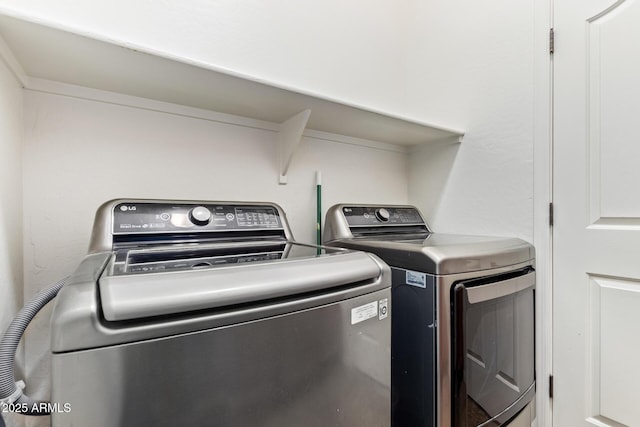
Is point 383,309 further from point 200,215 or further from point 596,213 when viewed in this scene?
point 596,213

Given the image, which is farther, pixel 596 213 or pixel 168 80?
pixel 596 213

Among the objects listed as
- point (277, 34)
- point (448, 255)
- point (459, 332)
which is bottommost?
point (459, 332)

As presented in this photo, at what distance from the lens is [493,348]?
103 centimetres

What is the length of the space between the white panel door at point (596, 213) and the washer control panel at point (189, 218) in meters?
1.14

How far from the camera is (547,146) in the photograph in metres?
1.26

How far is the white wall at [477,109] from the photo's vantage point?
1.35 metres

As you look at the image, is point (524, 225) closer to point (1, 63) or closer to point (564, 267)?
point (564, 267)

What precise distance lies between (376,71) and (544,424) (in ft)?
6.19

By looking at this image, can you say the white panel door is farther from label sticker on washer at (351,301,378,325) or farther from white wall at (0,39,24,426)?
white wall at (0,39,24,426)

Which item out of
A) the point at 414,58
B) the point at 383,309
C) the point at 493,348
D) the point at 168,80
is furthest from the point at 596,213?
the point at 168,80

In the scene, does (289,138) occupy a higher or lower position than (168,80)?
lower

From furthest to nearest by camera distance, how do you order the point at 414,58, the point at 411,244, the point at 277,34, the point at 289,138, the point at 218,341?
1. the point at 414,58
2. the point at 277,34
3. the point at 289,138
4. the point at 411,244
5. the point at 218,341

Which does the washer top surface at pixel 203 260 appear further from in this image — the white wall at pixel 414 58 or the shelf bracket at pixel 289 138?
the white wall at pixel 414 58

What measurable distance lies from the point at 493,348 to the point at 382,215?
0.71 meters
